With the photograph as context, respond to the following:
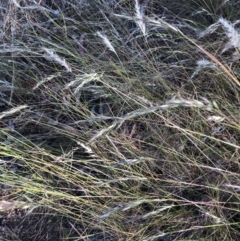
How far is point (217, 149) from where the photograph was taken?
5.00 ft

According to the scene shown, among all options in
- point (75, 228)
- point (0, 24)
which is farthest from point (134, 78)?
point (0, 24)

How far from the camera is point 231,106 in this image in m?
1.48

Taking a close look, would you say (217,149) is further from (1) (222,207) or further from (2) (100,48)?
(2) (100,48)

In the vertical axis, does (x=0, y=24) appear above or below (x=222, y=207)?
above

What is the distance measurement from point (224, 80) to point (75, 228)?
70 cm

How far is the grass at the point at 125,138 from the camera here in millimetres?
1462

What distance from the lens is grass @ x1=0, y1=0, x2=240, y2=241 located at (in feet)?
4.80

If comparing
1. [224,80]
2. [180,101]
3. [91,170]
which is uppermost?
[180,101]

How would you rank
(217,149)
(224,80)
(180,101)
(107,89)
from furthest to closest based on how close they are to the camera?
(107,89)
(224,80)
(217,149)
(180,101)

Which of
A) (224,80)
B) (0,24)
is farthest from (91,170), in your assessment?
(0,24)

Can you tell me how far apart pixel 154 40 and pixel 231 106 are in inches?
20.9

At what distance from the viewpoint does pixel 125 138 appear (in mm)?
1610

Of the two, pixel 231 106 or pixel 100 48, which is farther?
pixel 100 48

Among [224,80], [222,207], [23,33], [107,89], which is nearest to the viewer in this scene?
[222,207]
